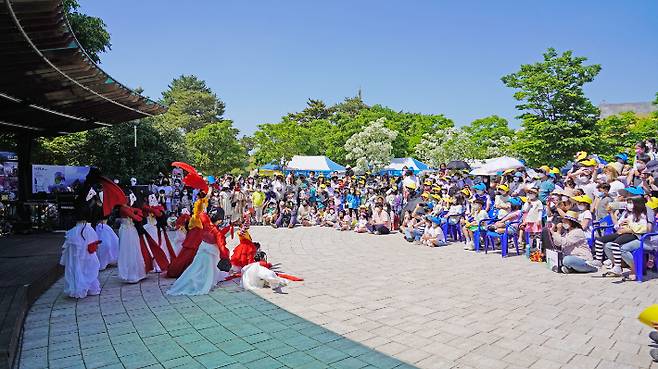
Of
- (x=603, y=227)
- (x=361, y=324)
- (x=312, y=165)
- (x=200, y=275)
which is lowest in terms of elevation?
(x=361, y=324)

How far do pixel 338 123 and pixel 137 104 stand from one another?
118ft

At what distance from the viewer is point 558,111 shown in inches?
902

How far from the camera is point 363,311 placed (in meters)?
5.25

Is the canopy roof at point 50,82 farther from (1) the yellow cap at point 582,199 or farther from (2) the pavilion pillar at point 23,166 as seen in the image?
(1) the yellow cap at point 582,199

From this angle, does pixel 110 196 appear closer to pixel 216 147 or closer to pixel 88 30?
pixel 88 30

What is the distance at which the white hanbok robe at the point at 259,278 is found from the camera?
631 cm

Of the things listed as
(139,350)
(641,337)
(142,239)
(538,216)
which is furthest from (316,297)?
(538,216)

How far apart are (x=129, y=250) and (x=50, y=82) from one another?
10.4 feet

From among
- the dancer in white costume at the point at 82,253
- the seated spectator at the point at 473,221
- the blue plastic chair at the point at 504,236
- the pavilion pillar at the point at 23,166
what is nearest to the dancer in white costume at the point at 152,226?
the dancer in white costume at the point at 82,253

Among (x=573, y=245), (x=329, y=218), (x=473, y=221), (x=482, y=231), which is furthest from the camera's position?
(x=329, y=218)

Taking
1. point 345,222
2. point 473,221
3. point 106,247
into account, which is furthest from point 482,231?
point 106,247

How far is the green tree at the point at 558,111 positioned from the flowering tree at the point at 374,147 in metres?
13.8

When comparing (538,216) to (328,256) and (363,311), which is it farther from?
(363,311)

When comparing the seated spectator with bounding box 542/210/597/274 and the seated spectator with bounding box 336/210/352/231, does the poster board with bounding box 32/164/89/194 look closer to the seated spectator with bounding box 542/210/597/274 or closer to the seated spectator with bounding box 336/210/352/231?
the seated spectator with bounding box 336/210/352/231
